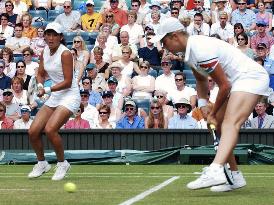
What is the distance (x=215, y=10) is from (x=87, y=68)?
384cm

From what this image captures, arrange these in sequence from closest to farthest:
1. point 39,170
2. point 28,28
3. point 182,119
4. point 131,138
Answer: point 39,170 → point 131,138 → point 182,119 → point 28,28

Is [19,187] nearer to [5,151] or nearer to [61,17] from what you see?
[5,151]

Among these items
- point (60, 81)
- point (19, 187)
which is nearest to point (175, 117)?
point (60, 81)

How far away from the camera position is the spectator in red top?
23422mm

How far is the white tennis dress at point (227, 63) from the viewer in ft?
32.4

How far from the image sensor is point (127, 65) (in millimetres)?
21094

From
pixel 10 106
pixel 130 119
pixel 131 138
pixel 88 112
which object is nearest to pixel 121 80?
pixel 88 112

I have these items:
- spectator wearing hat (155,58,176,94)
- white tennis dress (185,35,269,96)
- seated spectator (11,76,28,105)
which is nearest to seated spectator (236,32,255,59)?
spectator wearing hat (155,58,176,94)

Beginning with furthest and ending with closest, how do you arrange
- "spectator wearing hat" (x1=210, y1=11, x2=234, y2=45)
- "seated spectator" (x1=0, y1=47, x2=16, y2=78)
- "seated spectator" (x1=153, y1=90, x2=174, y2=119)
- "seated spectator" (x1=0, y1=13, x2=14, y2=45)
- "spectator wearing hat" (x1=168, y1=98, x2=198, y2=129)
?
"seated spectator" (x1=0, y1=13, x2=14, y2=45), "spectator wearing hat" (x1=210, y1=11, x2=234, y2=45), "seated spectator" (x1=0, y1=47, x2=16, y2=78), "seated spectator" (x1=153, y1=90, x2=174, y2=119), "spectator wearing hat" (x1=168, y1=98, x2=198, y2=129)

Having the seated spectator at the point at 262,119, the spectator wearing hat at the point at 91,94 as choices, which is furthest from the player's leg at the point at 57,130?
the spectator wearing hat at the point at 91,94

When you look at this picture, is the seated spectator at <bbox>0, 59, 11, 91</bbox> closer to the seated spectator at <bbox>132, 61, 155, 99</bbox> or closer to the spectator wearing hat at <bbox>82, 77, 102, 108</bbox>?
the spectator wearing hat at <bbox>82, 77, 102, 108</bbox>

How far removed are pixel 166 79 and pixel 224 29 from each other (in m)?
2.31

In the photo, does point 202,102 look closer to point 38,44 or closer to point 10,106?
point 10,106

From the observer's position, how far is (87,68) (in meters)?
20.9
